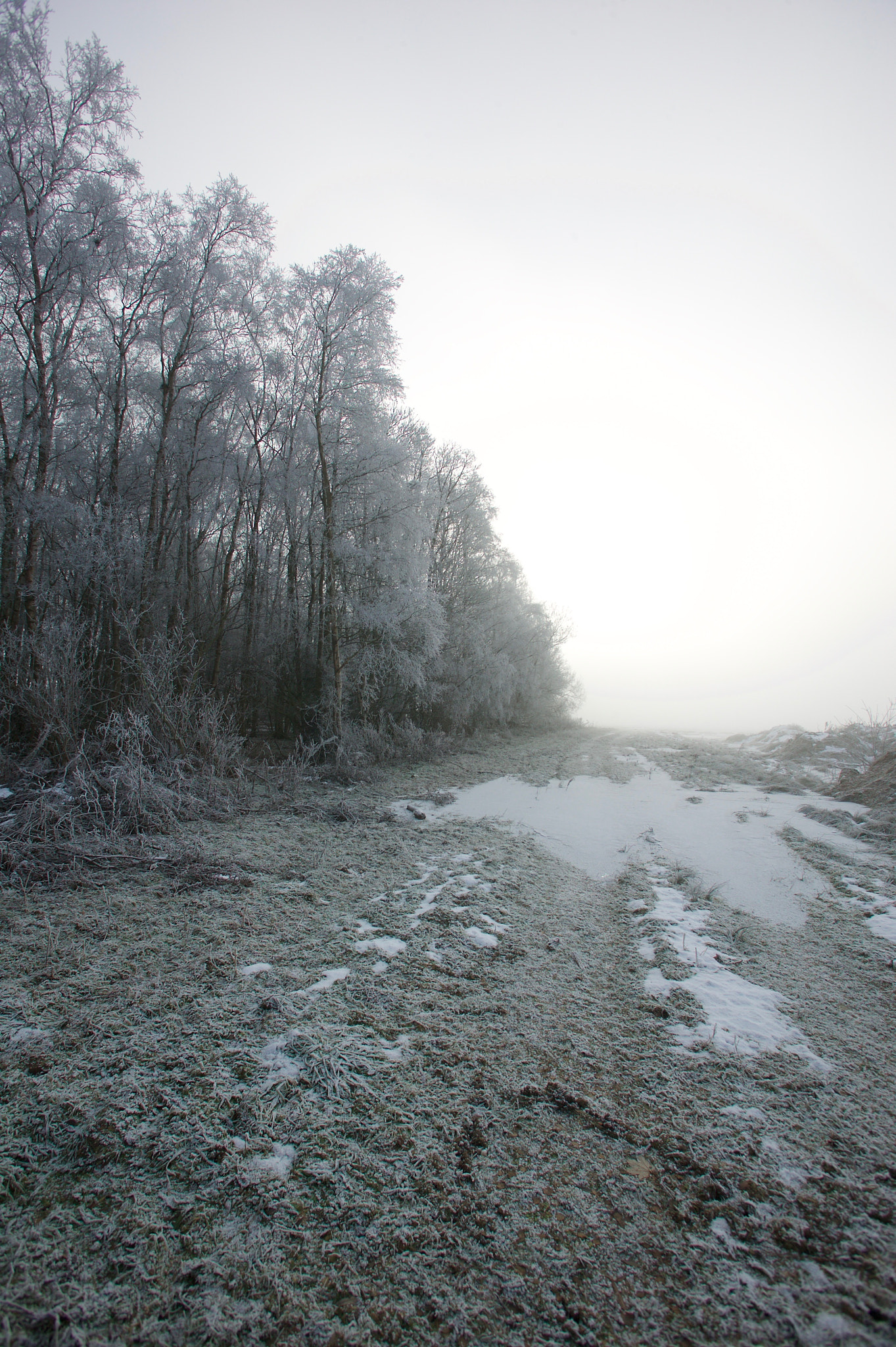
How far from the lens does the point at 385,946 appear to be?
3.11 metres

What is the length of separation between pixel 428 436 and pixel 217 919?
10988 mm

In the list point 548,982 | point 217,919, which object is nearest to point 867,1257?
point 548,982

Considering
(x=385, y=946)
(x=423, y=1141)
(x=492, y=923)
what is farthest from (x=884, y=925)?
(x=423, y=1141)

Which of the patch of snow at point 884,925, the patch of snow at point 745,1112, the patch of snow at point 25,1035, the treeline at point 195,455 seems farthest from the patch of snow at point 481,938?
the treeline at point 195,455

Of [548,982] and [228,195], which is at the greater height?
[228,195]

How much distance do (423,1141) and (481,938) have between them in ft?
5.02

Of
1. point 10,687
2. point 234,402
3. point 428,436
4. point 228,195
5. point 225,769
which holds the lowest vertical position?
point 225,769

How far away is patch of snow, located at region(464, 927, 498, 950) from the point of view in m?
3.19

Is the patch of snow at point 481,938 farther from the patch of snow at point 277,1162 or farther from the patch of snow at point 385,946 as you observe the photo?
the patch of snow at point 277,1162

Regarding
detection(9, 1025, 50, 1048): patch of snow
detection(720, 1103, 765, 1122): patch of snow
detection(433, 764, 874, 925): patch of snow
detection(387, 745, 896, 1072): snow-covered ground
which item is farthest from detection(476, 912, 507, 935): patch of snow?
detection(9, 1025, 50, 1048): patch of snow

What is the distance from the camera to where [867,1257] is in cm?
140

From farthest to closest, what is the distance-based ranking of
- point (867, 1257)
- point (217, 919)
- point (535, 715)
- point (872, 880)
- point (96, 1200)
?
point (535, 715), point (872, 880), point (217, 919), point (96, 1200), point (867, 1257)

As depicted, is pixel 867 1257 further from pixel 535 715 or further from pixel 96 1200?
pixel 535 715

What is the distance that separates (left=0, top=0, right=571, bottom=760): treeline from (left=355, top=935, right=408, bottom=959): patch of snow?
189 inches
